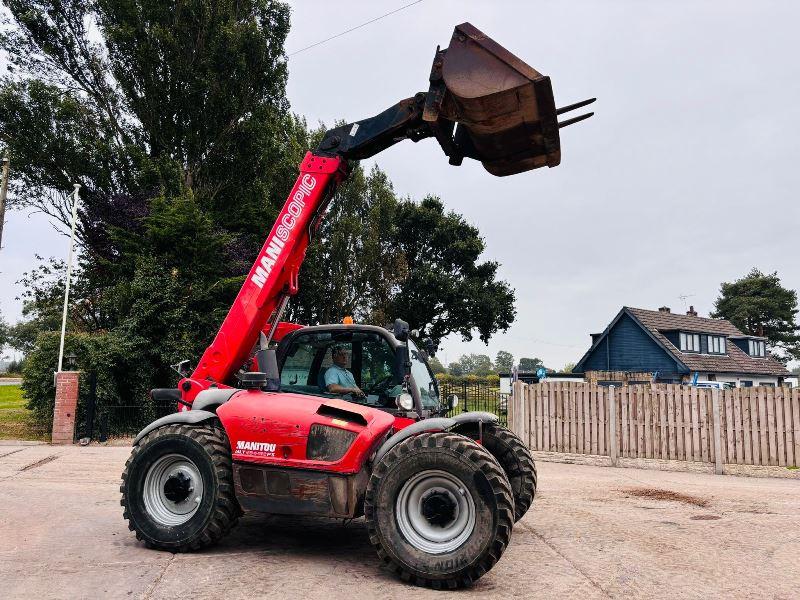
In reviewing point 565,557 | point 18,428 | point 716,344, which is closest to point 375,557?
point 565,557

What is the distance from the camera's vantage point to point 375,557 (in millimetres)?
5238

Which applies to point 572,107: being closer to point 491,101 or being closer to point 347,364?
point 491,101

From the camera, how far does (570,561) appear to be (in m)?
5.10

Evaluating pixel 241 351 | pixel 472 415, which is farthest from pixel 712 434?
pixel 241 351

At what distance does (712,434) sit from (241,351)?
379 inches

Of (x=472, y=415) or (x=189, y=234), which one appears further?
(x=189, y=234)

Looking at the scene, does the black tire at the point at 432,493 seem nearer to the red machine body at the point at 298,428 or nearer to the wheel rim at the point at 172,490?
the red machine body at the point at 298,428

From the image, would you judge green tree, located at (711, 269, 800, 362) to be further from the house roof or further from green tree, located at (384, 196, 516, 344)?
green tree, located at (384, 196, 516, 344)

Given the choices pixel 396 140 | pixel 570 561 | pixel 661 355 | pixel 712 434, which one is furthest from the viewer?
pixel 661 355

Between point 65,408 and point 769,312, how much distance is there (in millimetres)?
Answer: 75290

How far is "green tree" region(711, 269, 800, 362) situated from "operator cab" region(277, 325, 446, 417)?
74.9 metres

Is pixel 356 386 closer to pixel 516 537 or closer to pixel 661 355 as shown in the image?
pixel 516 537

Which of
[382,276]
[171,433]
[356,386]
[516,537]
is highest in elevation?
[382,276]

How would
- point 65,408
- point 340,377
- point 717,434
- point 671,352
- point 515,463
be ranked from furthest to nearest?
point 671,352, point 65,408, point 717,434, point 515,463, point 340,377
